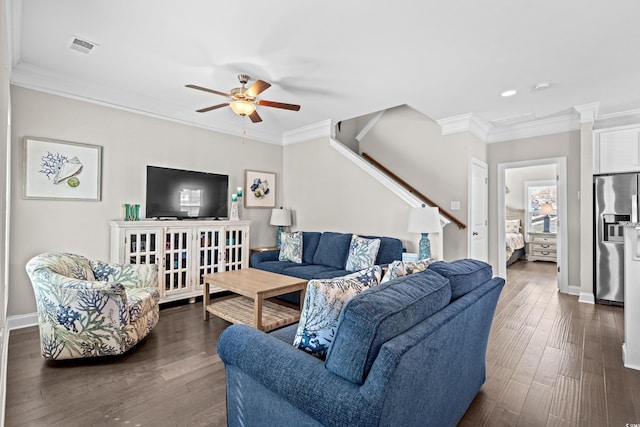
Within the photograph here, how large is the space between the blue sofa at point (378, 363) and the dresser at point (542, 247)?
23.6 feet

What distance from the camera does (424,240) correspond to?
3.92 metres

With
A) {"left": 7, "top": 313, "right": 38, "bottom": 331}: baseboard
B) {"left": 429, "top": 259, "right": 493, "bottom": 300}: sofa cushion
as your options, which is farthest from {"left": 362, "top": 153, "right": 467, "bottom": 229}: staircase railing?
{"left": 7, "top": 313, "right": 38, "bottom": 331}: baseboard

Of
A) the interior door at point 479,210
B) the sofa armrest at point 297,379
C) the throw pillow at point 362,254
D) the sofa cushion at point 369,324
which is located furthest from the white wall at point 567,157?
the sofa armrest at point 297,379

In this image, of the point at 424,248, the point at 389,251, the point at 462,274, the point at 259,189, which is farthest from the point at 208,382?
the point at 259,189

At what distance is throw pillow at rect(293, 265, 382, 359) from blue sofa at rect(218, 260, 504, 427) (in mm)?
84

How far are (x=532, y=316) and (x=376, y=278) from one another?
303 centimetres

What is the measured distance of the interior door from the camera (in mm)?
4648

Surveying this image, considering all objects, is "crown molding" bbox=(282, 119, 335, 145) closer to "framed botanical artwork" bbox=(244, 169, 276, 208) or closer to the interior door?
"framed botanical artwork" bbox=(244, 169, 276, 208)

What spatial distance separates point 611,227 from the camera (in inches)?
162

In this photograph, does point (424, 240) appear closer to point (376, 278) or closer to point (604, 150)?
point (376, 278)

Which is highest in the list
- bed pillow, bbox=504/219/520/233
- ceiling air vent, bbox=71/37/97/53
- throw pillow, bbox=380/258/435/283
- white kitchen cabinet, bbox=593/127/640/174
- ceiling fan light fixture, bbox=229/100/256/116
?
ceiling air vent, bbox=71/37/97/53

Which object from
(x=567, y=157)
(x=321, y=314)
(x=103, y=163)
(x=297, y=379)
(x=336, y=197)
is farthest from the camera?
(x=336, y=197)

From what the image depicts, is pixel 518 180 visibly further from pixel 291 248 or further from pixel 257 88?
pixel 257 88

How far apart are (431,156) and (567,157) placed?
189 centimetres
